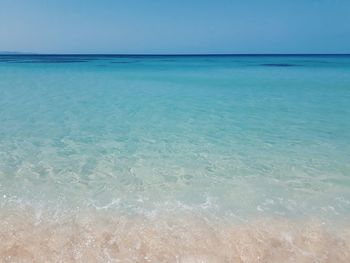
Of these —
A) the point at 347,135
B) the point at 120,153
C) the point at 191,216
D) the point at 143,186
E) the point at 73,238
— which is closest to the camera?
the point at 73,238

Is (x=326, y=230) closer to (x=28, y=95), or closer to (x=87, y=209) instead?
(x=87, y=209)

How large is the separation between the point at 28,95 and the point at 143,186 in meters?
11.0

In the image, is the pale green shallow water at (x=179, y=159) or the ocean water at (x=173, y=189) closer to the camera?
the ocean water at (x=173, y=189)

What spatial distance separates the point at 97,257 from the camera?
320 cm

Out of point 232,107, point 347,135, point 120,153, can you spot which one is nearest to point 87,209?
point 120,153

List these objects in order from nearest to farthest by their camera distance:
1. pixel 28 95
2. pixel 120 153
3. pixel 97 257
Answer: pixel 97 257 → pixel 120 153 → pixel 28 95

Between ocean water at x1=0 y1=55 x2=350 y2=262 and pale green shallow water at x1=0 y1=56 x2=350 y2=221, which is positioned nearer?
ocean water at x1=0 y1=55 x2=350 y2=262

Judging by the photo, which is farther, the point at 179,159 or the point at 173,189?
the point at 179,159

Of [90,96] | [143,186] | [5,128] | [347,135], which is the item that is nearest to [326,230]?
[143,186]

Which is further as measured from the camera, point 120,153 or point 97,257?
point 120,153

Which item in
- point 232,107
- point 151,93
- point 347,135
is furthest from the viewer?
point 151,93

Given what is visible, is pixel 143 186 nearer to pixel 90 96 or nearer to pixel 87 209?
pixel 87 209

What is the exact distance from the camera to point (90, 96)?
46.0ft

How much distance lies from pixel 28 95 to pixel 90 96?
273 centimetres
